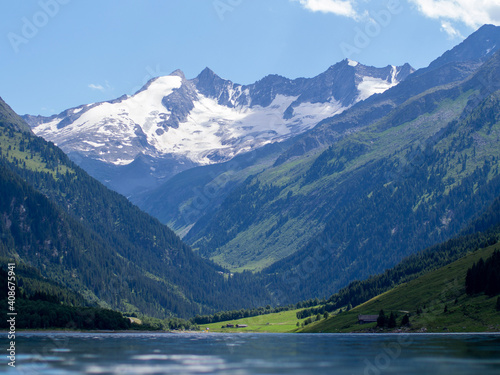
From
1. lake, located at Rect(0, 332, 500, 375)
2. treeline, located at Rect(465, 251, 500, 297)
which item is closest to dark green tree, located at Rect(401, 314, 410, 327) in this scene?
treeline, located at Rect(465, 251, 500, 297)

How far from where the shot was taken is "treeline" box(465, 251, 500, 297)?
18325 cm

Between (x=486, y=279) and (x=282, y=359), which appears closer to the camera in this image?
(x=282, y=359)

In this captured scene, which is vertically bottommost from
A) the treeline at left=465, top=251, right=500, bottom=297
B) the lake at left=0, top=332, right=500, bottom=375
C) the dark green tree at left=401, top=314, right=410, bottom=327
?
the dark green tree at left=401, top=314, right=410, bottom=327

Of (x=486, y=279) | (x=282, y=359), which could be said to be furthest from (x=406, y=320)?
(x=282, y=359)

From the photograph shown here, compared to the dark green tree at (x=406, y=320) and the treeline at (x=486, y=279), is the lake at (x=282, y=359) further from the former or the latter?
the dark green tree at (x=406, y=320)

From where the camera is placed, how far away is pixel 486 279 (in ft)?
624

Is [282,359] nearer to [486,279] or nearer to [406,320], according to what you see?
[406,320]

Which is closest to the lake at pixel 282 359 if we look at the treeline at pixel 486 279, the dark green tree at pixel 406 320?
the treeline at pixel 486 279

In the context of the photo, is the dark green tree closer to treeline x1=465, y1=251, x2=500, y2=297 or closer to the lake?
treeline x1=465, y1=251, x2=500, y2=297

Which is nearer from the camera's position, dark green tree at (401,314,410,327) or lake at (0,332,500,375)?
lake at (0,332,500,375)

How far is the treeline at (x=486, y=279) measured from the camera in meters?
183

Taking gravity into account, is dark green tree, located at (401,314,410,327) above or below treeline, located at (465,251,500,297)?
below

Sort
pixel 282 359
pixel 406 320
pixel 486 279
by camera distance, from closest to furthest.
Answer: pixel 282 359, pixel 486 279, pixel 406 320

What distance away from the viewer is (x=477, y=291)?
19225 centimetres
